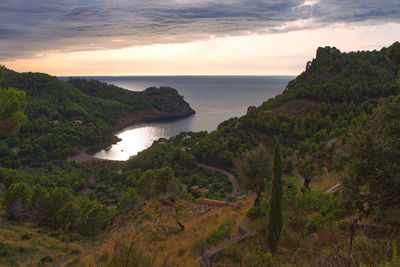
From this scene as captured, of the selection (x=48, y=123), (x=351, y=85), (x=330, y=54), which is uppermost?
(x=330, y=54)

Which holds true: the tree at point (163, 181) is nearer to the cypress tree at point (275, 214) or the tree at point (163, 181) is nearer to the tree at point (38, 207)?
the tree at point (38, 207)

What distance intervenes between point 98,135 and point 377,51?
263ft

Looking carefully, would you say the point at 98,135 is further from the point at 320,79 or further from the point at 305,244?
the point at 305,244

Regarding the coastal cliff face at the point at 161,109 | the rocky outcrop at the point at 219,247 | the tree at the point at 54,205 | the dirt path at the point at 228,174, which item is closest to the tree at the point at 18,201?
the tree at the point at 54,205

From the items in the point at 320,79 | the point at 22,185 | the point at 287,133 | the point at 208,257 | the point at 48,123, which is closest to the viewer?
the point at 208,257

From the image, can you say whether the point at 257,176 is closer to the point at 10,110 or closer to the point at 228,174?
the point at 10,110

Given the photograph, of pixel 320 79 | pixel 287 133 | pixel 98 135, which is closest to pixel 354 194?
pixel 287 133

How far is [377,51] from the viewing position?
69938mm

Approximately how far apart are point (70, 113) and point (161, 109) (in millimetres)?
46723

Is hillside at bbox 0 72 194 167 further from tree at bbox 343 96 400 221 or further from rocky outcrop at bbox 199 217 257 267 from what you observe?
tree at bbox 343 96 400 221

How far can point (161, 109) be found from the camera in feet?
438

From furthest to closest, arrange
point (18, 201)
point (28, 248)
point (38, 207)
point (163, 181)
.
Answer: point (163, 181) → point (38, 207) → point (18, 201) → point (28, 248)

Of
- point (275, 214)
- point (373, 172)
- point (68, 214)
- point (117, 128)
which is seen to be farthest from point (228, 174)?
point (117, 128)

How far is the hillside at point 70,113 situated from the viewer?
66875 millimetres
